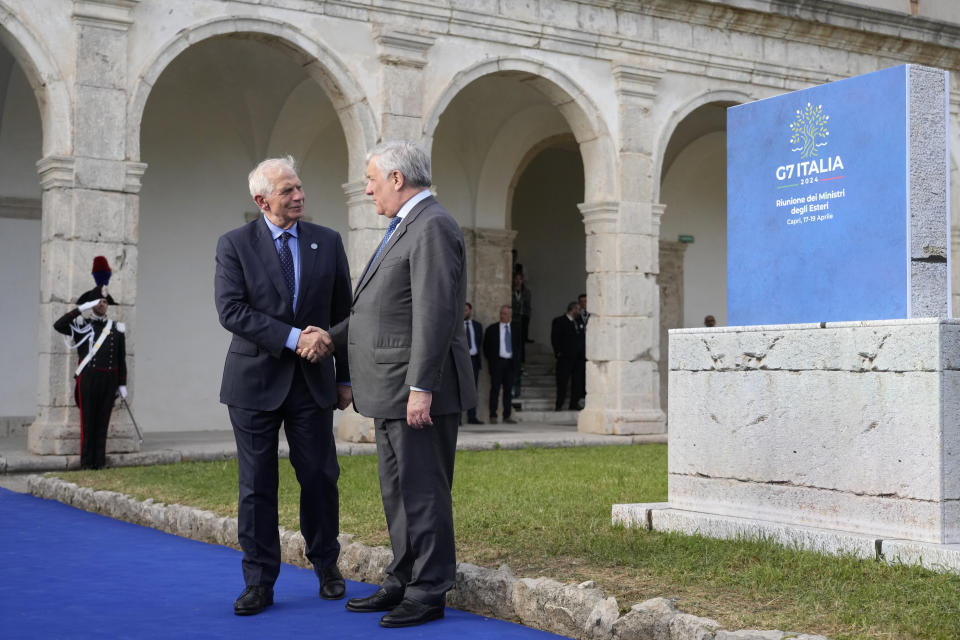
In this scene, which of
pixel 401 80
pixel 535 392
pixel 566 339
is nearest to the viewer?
pixel 401 80

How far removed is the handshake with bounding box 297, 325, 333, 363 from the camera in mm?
4629

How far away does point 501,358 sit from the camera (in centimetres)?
1603

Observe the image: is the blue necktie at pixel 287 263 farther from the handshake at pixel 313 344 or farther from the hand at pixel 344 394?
the hand at pixel 344 394

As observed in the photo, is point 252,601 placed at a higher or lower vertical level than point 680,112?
lower

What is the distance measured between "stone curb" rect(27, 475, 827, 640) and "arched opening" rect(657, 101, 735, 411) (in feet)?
43.9

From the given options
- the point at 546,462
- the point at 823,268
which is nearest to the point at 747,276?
the point at 823,268

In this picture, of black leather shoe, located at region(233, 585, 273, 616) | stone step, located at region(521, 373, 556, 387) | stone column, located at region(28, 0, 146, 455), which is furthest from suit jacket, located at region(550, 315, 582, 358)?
black leather shoe, located at region(233, 585, 273, 616)

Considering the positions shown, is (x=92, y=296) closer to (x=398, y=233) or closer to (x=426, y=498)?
(x=398, y=233)

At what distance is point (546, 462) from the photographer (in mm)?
10234

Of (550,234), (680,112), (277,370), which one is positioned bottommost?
(277,370)

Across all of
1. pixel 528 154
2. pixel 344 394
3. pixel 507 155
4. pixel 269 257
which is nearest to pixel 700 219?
pixel 528 154

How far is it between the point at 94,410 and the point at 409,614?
6.50m

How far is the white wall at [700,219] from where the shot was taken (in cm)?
1884

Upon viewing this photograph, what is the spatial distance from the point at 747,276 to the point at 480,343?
9.96 m
